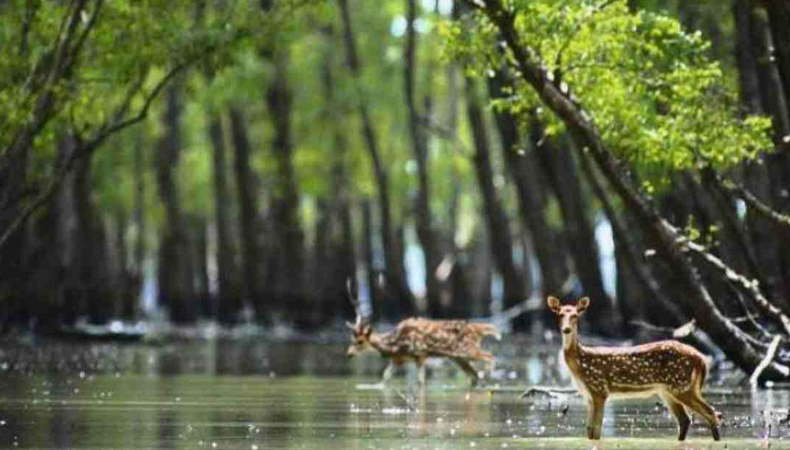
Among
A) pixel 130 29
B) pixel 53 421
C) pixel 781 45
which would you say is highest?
pixel 130 29

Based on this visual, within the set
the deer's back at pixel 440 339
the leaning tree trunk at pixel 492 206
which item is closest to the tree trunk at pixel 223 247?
the leaning tree trunk at pixel 492 206

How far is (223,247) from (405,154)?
1556cm

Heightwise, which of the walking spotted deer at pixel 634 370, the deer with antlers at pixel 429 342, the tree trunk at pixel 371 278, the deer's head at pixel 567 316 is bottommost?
the walking spotted deer at pixel 634 370

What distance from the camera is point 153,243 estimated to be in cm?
10475

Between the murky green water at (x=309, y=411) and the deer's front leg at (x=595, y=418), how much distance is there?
142mm

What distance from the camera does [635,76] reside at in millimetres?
24828

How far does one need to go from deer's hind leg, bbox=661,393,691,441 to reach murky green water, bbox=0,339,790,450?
0.14 m

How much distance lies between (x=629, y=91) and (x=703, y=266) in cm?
630

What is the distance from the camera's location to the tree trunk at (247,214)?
206 feet

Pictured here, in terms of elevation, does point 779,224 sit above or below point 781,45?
below

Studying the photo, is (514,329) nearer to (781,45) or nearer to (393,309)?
(393,309)

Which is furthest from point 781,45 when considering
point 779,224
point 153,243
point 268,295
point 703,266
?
point 153,243

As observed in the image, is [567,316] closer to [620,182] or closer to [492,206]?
[620,182]

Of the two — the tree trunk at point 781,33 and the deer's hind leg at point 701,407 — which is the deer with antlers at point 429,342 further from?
the deer's hind leg at point 701,407
